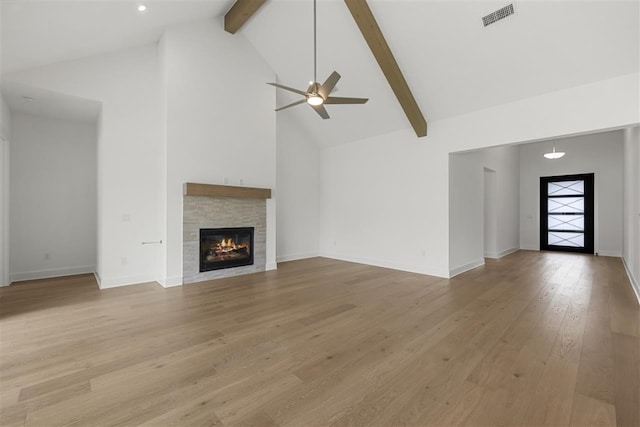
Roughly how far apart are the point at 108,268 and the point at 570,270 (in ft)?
27.1

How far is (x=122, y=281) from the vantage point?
452cm

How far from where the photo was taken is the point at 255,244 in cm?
548

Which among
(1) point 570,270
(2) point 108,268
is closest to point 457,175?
(1) point 570,270

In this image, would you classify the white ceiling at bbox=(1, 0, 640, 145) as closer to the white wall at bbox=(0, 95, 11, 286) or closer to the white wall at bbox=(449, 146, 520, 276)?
the white wall at bbox=(0, 95, 11, 286)

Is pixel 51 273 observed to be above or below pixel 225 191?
below

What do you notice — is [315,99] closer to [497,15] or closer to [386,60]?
[386,60]

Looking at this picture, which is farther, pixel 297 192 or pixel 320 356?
pixel 297 192

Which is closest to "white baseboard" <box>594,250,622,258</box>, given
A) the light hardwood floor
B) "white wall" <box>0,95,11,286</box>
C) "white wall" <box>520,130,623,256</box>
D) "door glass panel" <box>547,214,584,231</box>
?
"white wall" <box>520,130,623,256</box>

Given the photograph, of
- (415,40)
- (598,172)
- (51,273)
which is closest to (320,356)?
(415,40)

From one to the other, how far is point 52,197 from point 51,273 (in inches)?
52.2

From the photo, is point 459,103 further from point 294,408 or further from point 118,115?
point 118,115

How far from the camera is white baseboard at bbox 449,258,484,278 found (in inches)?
202

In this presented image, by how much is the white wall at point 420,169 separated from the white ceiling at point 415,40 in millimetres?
202

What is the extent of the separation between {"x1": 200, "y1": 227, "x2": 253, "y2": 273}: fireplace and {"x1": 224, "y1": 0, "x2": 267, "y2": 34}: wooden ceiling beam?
3.56 m
